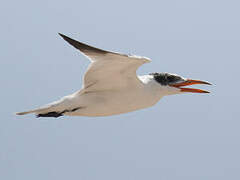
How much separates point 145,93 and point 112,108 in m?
0.59

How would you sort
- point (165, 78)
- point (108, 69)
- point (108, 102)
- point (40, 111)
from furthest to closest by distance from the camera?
point (165, 78) → point (108, 102) → point (40, 111) → point (108, 69)

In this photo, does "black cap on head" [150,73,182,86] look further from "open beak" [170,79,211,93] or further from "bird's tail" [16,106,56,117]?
"bird's tail" [16,106,56,117]

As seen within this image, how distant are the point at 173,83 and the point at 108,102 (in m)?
1.34

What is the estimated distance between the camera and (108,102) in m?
8.29

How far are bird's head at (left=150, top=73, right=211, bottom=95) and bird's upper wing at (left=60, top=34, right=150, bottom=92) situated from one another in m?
0.56

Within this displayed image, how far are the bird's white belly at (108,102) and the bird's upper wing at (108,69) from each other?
98 millimetres

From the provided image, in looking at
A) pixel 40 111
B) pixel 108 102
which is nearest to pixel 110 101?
pixel 108 102

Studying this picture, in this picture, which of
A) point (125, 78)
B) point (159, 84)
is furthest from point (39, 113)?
point (159, 84)

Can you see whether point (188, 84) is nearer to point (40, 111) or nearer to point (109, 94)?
point (109, 94)

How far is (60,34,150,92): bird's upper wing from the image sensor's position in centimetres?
733

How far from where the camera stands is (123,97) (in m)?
8.31

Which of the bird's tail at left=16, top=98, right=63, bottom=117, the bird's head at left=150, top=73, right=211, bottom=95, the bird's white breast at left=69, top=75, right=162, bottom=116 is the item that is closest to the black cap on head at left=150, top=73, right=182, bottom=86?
the bird's head at left=150, top=73, right=211, bottom=95

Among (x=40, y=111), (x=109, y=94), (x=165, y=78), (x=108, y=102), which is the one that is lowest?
(x=40, y=111)

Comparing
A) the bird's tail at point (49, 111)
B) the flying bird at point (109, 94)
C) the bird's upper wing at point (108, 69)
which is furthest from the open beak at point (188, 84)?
the bird's tail at point (49, 111)
